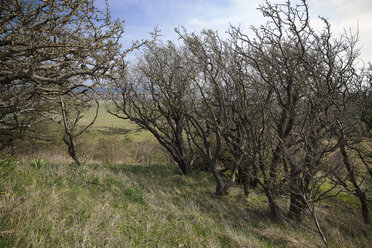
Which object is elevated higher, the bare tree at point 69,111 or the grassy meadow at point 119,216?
the bare tree at point 69,111

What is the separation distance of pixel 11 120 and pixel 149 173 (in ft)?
23.0

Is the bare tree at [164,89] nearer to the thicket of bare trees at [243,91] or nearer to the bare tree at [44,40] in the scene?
the thicket of bare trees at [243,91]

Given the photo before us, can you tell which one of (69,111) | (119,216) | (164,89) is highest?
(164,89)

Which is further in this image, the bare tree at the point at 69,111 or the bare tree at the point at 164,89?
the bare tree at the point at 164,89

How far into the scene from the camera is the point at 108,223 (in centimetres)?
339

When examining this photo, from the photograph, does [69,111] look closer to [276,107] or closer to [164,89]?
[164,89]

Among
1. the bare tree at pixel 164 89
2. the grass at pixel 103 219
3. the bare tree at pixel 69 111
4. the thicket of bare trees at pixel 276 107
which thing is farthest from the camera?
the bare tree at pixel 164 89

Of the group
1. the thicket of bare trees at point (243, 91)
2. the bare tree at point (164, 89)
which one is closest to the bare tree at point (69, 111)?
the thicket of bare trees at point (243, 91)

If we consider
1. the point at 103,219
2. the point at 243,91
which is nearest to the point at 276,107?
the point at 243,91

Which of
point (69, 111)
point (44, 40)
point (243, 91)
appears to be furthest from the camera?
point (69, 111)

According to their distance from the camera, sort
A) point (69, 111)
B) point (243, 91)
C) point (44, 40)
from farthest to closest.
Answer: point (69, 111) → point (243, 91) → point (44, 40)

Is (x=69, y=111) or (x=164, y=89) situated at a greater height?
(x=164, y=89)

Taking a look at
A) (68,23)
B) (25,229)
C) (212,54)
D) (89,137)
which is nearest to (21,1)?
(68,23)

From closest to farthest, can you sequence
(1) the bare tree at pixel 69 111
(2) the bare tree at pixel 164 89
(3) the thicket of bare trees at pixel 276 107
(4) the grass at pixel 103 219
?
(4) the grass at pixel 103 219 < (3) the thicket of bare trees at pixel 276 107 < (1) the bare tree at pixel 69 111 < (2) the bare tree at pixel 164 89
